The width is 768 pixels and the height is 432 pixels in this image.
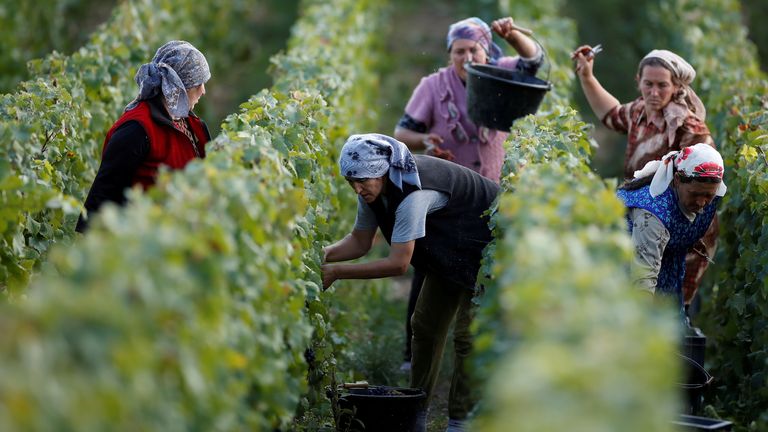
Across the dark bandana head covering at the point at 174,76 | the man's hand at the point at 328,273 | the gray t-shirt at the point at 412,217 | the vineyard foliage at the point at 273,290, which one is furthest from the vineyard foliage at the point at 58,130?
the gray t-shirt at the point at 412,217

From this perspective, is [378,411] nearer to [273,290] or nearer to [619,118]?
[273,290]

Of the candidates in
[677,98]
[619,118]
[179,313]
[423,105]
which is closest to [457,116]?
[423,105]

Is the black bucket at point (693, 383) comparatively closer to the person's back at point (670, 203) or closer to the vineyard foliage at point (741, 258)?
the vineyard foliage at point (741, 258)

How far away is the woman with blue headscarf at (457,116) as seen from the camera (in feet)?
20.7

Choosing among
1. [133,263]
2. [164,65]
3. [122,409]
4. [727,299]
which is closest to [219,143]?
[164,65]

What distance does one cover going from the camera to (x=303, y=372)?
4.29 m

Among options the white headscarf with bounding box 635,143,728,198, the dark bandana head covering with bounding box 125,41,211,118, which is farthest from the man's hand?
the white headscarf with bounding box 635,143,728,198

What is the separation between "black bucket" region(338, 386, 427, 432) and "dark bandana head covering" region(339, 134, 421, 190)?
90 centimetres

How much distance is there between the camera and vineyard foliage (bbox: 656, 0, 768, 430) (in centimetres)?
538

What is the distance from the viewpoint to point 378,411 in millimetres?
4992

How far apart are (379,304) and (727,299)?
2.46 metres

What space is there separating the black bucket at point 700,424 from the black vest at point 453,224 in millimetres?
1235

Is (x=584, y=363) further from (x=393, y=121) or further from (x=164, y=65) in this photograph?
(x=393, y=121)

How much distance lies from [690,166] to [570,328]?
7.46 ft
